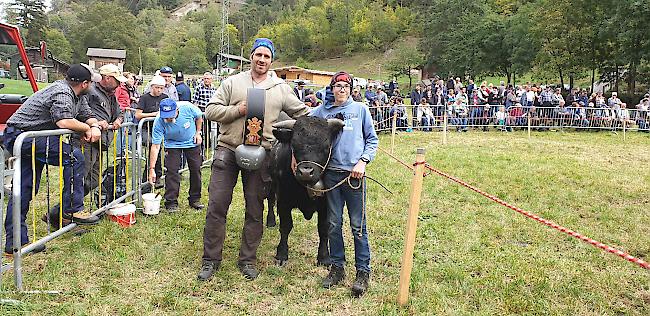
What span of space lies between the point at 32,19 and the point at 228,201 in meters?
77.0

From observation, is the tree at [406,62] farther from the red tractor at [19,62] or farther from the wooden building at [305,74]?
the red tractor at [19,62]

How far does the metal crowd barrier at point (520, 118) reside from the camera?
1856 centimetres

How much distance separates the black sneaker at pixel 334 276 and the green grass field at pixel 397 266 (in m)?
0.09

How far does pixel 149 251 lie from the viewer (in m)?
5.37

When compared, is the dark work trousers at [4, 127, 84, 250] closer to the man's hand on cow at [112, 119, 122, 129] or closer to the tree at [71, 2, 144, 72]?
the man's hand on cow at [112, 119, 122, 129]

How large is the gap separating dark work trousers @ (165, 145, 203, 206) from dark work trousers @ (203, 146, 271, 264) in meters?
2.24

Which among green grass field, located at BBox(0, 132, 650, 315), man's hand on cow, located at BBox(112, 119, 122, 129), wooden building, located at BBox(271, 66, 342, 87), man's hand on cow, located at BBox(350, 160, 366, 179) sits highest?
wooden building, located at BBox(271, 66, 342, 87)

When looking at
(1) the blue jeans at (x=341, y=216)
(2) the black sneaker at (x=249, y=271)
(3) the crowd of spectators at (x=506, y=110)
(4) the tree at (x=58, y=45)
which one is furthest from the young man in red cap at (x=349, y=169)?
(4) the tree at (x=58, y=45)

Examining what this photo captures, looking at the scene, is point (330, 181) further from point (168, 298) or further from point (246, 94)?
point (168, 298)

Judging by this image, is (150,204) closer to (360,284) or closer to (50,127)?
(50,127)

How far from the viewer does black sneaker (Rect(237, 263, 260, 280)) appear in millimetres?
4820

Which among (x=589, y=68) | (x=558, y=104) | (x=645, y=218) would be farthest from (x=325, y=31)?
(x=645, y=218)

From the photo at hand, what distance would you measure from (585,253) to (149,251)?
469 centimetres

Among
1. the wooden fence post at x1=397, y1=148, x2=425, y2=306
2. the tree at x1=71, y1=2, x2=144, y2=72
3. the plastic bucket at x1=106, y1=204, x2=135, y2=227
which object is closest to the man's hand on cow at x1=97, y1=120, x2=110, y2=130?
the plastic bucket at x1=106, y1=204, x2=135, y2=227
